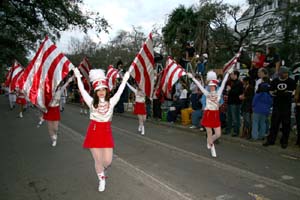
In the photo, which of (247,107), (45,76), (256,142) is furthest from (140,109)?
(45,76)

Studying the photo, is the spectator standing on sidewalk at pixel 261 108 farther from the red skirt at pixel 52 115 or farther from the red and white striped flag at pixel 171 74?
the red skirt at pixel 52 115

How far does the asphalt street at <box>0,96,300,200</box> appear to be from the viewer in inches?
200

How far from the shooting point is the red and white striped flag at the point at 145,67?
7371mm

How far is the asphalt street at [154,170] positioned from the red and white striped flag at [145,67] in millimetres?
1796

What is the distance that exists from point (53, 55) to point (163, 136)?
5.03m

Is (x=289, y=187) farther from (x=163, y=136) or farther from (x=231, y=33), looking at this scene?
(x=231, y=33)

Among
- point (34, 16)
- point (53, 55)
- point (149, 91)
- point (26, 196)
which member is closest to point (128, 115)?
point (34, 16)

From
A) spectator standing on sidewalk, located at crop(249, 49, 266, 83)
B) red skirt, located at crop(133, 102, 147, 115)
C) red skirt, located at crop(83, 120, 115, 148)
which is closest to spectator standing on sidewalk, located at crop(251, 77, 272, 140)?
spectator standing on sidewalk, located at crop(249, 49, 266, 83)

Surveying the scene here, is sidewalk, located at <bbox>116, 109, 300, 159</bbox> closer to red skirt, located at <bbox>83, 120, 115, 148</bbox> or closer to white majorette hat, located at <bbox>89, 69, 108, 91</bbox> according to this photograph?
red skirt, located at <bbox>83, 120, 115, 148</bbox>

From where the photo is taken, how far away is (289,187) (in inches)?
212

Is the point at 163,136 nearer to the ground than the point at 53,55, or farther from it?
nearer to the ground

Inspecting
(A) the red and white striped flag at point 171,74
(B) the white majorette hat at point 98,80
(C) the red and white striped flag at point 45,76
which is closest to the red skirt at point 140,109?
(A) the red and white striped flag at point 171,74

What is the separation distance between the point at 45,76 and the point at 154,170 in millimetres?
3291

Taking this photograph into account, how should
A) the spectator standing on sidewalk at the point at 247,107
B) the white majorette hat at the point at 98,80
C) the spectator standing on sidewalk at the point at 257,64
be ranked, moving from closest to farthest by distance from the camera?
the white majorette hat at the point at 98,80, the spectator standing on sidewalk at the point at 247,107, the spectator standing on sidewalk at the point at 257,64
